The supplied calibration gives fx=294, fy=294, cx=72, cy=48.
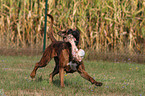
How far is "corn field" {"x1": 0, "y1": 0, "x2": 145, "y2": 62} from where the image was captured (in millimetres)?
11906

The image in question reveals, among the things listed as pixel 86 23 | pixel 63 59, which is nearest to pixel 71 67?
pixel 63 59

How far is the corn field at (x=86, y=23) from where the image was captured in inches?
469

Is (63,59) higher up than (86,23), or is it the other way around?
(86,23)

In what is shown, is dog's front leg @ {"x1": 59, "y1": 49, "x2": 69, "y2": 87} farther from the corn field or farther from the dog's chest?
the corn field

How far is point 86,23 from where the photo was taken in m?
12.4

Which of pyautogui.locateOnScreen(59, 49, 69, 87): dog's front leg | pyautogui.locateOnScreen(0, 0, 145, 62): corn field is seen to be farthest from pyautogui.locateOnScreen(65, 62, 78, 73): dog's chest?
pyautogui.locateOnScreen(0, 0, 145, 62): corn field

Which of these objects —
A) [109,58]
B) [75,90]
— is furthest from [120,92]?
[109,58]

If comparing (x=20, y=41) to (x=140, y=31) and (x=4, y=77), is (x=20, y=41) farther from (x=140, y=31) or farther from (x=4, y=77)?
(x=4, y=77)

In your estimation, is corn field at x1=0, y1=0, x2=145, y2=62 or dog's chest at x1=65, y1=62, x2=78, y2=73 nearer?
dog's chest at x1=65, y1=62, x2=78, y2=73

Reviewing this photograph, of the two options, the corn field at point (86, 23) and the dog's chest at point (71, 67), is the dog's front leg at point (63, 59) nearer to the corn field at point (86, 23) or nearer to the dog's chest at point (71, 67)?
the dog's chest at point (71, 67)

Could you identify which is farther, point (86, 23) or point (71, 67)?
point (86, 23)

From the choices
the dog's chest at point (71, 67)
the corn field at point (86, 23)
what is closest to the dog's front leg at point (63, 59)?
the dog's chest at point (71, 67)

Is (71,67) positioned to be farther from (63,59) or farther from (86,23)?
(86,23)

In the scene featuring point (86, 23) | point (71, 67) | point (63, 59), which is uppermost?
point (86, 23)
